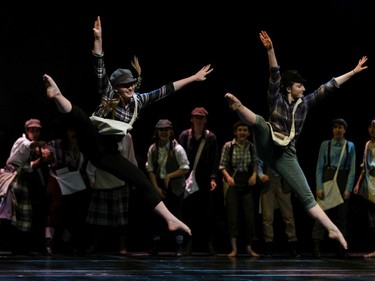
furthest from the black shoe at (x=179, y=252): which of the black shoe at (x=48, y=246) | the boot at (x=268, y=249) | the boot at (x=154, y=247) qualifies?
the black shoe at (x=48, y=246)

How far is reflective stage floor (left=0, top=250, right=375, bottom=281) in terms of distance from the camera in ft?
20.3

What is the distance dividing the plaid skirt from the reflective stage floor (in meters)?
0.51

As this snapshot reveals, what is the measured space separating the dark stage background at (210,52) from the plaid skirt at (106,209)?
93cm

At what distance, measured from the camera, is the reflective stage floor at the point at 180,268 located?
620 cm

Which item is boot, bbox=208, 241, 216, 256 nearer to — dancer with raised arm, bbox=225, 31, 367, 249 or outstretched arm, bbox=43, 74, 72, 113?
dancer with raised arm, bbox=225, 31, 367, 249

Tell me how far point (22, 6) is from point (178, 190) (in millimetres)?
2758

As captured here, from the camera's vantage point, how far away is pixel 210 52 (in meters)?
10.2

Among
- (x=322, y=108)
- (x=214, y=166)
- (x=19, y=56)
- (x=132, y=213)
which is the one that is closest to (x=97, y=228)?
(x=132, y=213)

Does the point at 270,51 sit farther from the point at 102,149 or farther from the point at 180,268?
the point at 180,268

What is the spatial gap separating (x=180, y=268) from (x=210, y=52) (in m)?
3.85

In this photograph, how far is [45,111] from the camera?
31.8 ft

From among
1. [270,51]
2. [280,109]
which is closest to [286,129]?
[280,109]

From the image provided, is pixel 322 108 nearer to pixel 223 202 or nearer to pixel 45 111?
pixel 223 202

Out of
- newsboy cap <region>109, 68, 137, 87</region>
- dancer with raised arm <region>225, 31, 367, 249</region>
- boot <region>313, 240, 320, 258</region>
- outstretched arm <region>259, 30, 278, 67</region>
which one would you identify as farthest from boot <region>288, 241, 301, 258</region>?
newsboy cap <region>109, 68, 137, 87</region>
